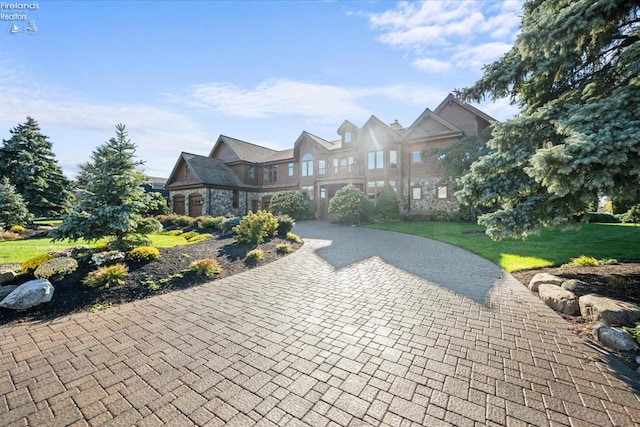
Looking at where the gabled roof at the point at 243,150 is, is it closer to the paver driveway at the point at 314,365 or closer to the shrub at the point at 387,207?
the shrub at the point at 387,207

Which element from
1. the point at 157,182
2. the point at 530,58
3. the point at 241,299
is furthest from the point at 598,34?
the point at 157,182

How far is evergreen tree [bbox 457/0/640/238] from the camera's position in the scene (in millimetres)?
4082

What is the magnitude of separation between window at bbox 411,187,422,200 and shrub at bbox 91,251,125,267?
21212mm

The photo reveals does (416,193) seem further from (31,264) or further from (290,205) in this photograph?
(31,264)

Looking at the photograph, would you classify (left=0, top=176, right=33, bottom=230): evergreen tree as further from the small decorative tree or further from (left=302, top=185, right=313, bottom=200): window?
(left=302, top=185, right=313, bottom=200): window

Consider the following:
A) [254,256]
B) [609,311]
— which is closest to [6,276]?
[254,256]

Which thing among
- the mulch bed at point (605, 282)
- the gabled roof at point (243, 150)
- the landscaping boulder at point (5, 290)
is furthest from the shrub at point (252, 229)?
the gabled roof at point (243, 150)

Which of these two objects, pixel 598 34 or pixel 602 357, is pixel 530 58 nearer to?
pixel 598 34

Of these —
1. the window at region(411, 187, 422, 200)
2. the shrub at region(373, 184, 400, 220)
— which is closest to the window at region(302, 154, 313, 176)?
the shrub at region(373, 184, 400, 220)

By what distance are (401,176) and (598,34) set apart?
18.5 metres

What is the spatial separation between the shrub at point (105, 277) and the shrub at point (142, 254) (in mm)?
1090

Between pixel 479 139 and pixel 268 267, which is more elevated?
pixel 479 139

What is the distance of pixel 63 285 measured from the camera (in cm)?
591

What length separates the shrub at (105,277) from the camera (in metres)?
5.96
